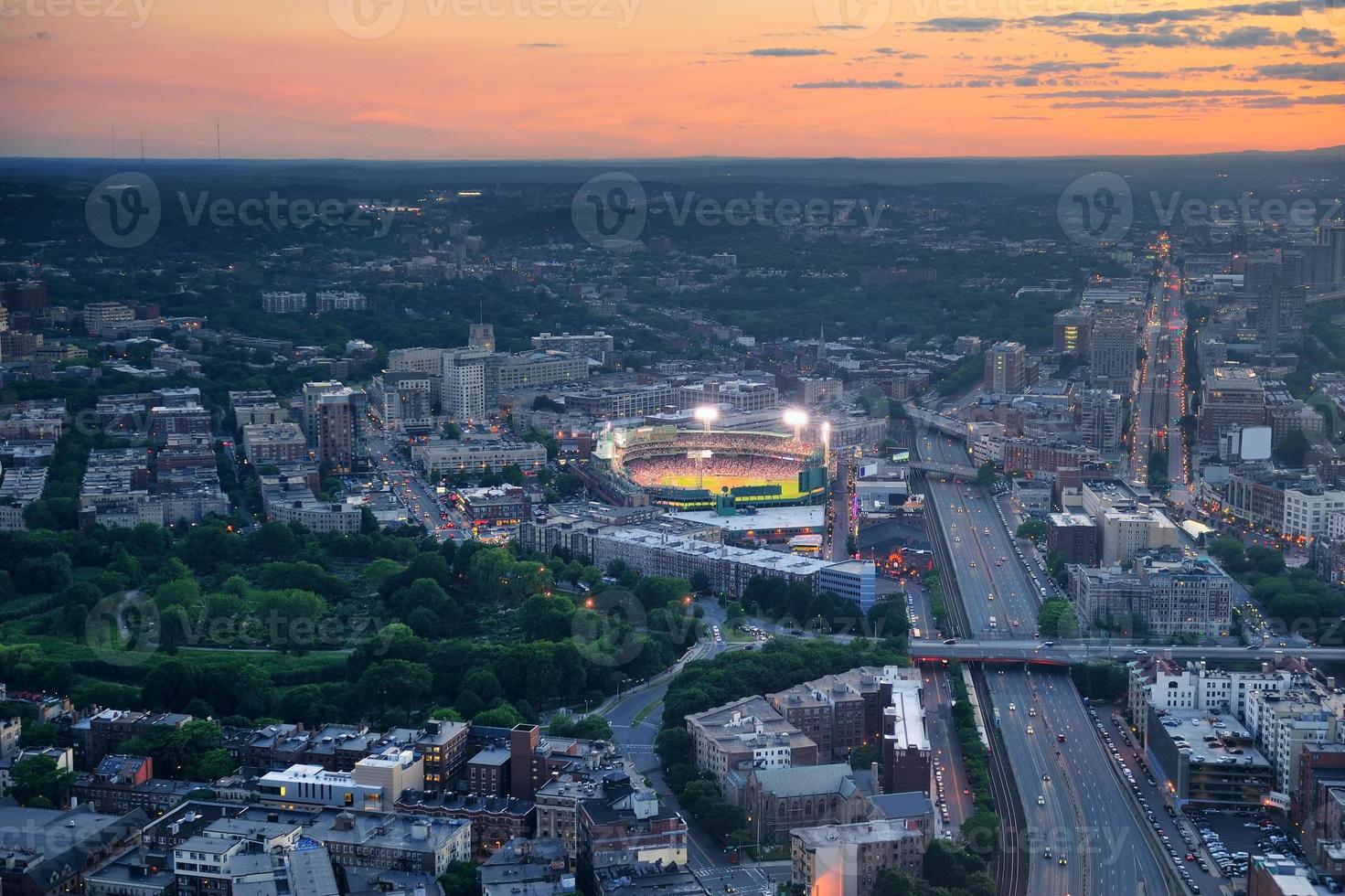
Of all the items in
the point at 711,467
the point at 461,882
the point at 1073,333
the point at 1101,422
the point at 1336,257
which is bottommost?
the point at 461,882

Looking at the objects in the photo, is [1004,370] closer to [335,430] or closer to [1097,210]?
[335,430]

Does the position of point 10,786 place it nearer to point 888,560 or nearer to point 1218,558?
point 888,560

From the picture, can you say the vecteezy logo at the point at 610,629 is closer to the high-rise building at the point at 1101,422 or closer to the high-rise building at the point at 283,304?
the high-rise building at the point at 1101,422

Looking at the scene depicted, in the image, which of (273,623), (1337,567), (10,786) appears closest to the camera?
(10,786)

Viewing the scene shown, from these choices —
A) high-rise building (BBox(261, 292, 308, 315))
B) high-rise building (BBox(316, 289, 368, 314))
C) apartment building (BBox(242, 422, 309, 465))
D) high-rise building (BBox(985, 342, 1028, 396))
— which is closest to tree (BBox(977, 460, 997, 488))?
high-rise building (BBox(985, 342, 1028, 396))

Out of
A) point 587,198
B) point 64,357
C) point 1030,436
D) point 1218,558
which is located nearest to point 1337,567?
point 1218,558

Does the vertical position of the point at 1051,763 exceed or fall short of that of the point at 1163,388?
it falls short

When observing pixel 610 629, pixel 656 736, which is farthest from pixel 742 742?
pixel 610 629
